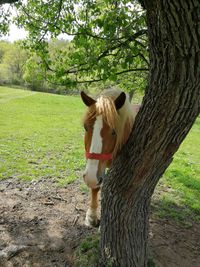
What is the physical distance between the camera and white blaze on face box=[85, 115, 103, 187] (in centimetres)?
257

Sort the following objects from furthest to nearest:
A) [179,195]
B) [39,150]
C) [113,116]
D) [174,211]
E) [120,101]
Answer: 1. [39,150]
2. [179,195]
3. [174,211]
4. [120,101]
5. [113,116]

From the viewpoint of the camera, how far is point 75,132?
12508mm

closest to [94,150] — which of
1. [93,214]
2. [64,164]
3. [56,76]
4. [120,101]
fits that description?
[120,101]

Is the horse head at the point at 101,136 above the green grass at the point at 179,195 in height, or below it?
above

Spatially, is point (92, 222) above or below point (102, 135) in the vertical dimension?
below

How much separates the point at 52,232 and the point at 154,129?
2.38 m

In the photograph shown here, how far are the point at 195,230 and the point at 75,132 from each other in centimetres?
892

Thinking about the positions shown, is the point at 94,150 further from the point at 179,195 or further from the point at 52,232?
the point at 179,195

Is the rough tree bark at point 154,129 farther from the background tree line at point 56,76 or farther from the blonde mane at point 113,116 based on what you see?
the background tree line at point 56,76

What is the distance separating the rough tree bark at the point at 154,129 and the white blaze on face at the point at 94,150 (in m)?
0.20

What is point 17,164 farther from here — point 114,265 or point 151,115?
point 151,115

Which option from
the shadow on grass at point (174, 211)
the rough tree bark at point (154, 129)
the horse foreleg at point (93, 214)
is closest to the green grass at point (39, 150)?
the horse foreleg at point (93, 214)

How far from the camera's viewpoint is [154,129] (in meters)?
2.17

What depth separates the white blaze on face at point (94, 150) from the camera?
Answer: 257 centimetres
